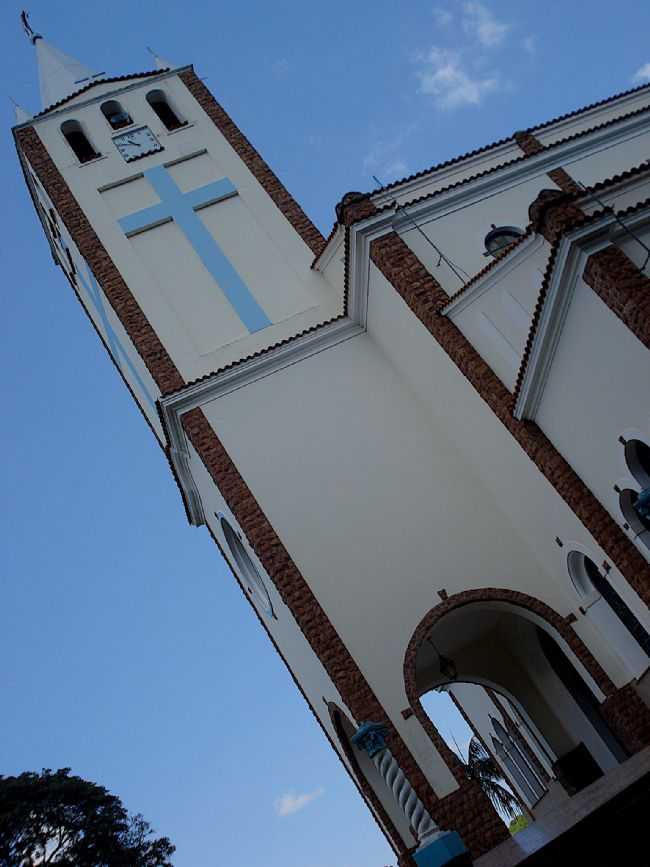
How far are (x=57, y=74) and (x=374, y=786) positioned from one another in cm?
1933

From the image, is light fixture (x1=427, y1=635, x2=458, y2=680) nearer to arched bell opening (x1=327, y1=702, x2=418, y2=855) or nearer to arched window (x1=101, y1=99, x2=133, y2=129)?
arched bell opening (x1=327, y1=702, x2=418, y2=855)

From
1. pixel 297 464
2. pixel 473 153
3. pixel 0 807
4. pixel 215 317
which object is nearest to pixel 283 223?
pixel 215 317

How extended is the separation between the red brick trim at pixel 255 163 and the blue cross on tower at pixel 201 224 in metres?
0.87

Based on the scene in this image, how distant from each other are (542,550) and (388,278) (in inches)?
202

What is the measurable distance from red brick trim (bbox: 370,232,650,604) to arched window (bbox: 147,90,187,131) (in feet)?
28.1

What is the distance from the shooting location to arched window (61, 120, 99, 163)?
18.8m

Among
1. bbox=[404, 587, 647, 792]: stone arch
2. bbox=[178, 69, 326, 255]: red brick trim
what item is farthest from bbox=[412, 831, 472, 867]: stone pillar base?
bbox=[178, 69, 326, 255]: red brick trim

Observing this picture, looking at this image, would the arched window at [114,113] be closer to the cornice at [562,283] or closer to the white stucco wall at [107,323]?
the white stucco wall at [107,323]

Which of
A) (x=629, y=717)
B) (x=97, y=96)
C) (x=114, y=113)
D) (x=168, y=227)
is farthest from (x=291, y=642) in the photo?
(x=97, y=96)

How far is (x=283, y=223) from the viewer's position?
16891 mm

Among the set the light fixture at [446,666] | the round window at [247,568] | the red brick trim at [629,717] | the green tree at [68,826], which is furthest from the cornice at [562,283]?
the green tree at [68,826]

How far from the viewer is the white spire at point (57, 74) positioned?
20297 millimetres

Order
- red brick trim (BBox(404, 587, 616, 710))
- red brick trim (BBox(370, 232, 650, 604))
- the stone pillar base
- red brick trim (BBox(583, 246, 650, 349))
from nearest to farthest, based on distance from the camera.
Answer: the stone pillar base, red brick trim (BBox(583, 246, 650, 349)), red brick trim (BBox(370, 232, 650, 604)), red brick trim (BBox(404, 587, 616, 710))

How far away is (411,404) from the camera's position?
14.2m
